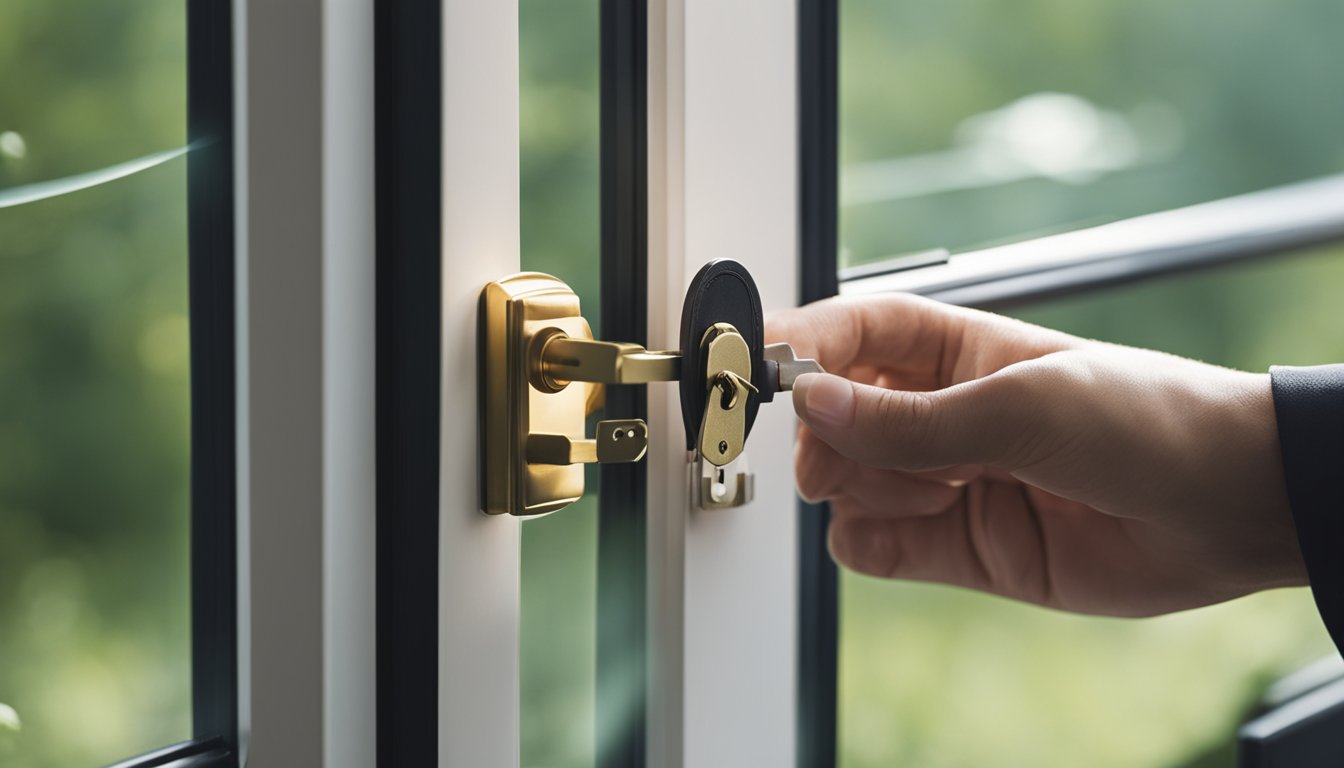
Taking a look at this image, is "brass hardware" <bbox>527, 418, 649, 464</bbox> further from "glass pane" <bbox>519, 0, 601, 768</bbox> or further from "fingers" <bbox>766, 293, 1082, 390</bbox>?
"fingers" <bbox>766, 293, 1082, 390</bbox>

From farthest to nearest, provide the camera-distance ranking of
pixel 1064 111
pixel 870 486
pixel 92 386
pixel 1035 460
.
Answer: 1. pixel 1064 111
2. pixel 870 486
3. pixel 1035 460
4. pixel 92 386

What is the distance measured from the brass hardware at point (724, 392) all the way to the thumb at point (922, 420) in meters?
0.04

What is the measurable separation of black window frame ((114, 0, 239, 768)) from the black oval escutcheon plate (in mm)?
178

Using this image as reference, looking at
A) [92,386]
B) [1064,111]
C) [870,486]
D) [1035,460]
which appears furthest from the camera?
[1064,111]

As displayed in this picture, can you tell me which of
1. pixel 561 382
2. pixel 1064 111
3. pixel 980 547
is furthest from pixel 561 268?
pixel 1064 111

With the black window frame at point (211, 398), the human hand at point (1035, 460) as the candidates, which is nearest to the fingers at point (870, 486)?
the human hand at point (1035, 460)

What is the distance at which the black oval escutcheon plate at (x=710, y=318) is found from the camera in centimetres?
42

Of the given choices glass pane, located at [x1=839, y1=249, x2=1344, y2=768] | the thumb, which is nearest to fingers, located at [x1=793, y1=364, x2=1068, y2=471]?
the thumb

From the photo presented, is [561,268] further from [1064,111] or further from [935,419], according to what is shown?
[1064,111]

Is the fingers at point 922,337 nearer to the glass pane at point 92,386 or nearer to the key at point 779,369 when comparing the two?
the key at point 779,369

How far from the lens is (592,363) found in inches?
15.6

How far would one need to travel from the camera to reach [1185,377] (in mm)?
524

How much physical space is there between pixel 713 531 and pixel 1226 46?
0.63m

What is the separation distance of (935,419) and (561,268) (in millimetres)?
181
